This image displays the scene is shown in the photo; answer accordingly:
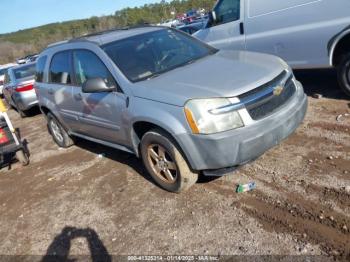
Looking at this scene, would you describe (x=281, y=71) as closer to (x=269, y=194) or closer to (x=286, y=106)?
(x=286, y=106)

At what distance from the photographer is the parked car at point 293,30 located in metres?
5.64

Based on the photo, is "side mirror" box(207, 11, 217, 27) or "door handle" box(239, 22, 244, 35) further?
"side mirror" box(207, 11, 217, 27)

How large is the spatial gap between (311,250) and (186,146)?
146 cm

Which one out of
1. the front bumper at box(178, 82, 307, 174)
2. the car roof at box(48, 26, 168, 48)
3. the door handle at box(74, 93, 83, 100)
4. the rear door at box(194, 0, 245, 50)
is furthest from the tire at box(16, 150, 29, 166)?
the rear door at box(194, 0, 245, 50)

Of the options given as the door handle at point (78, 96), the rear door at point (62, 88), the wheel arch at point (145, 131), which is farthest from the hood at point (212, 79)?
the rear door at point (62, 88)

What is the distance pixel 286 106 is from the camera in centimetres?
406

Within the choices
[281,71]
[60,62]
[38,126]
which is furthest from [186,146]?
[38,126]

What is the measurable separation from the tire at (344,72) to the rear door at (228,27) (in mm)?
1873

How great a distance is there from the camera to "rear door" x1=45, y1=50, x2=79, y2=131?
18.6 ft

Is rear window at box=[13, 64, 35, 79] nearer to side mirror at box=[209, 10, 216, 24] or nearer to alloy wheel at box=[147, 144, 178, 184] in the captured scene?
side mirror at box=[209, 10, 216, 24]

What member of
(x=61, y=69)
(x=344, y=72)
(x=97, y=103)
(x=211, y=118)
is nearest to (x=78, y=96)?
(x=97, y=103)

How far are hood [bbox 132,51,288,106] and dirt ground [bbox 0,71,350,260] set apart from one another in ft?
3.68

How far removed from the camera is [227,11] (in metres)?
7.16

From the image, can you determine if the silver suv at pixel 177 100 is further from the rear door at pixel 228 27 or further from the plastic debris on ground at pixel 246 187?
the rear door at pixel 228 27
